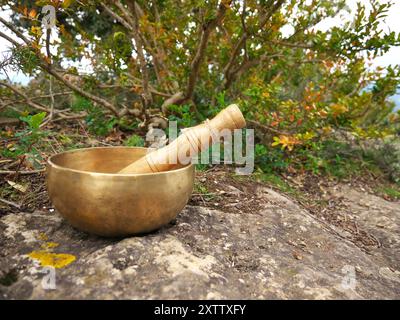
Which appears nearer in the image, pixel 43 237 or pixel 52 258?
pixel 52 258

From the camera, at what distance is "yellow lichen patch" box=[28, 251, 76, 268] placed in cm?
140

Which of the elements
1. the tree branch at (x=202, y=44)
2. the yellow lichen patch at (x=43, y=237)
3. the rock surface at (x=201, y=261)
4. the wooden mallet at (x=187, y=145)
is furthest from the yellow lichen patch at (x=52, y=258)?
the tree branch at (x=202, y=44)

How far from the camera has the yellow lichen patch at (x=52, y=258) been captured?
1400 millimetres

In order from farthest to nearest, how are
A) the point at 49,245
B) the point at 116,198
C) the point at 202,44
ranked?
1. the point at 202,44
2. the point at 49,245
3. the point at 116,198

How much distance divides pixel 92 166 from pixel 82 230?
1.63ft

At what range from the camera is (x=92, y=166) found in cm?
199

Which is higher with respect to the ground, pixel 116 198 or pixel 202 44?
pixel 202 44

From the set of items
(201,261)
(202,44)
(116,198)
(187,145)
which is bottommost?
(201,261)

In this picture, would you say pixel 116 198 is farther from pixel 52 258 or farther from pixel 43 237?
pixel 43 237

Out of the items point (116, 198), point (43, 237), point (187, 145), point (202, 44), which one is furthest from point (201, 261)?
point (202, 44)

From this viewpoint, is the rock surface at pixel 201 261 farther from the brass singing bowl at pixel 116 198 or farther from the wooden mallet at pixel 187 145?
the wooden mallet at pixel 187 145

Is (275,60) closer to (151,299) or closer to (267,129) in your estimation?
(267,129)

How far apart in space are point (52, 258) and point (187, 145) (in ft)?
2.65

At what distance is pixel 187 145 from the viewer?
5.94 ft
